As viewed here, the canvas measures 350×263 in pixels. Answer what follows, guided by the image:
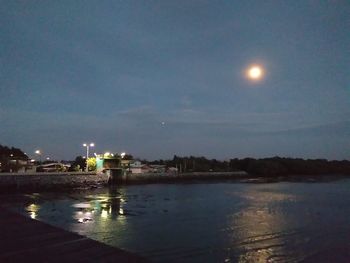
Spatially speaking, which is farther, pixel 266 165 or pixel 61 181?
pixel 266 165

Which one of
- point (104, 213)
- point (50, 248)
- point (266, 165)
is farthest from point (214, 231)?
point (266, 165)

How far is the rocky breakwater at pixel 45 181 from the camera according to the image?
44125 mm

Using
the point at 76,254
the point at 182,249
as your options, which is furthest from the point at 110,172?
the point at 76,254

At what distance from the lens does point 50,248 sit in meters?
11.9

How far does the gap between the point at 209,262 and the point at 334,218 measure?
49.8 feet

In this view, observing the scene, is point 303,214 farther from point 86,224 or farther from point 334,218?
point 86,224

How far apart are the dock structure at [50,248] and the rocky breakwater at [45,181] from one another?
3050 centimetres

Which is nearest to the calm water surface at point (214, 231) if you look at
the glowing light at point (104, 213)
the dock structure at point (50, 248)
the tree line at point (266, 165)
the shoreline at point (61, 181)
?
the glowing light at point (104, 213)

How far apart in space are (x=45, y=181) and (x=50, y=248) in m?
38.1

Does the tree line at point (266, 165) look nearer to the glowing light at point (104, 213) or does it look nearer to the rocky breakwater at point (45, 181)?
the rocky breakwater at point (45, 181)

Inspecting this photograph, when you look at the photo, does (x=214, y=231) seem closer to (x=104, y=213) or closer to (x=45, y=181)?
(x=104, y=213)

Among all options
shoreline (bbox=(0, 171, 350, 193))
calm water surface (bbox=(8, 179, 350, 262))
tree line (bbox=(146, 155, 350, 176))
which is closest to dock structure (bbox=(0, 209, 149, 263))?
calm water surface (bbox=(8, 179, 350, 262))

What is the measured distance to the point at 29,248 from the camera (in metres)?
11.6

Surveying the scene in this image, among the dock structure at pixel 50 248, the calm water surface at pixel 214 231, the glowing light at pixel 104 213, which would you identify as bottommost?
the calm water surface at pixel 214 231
